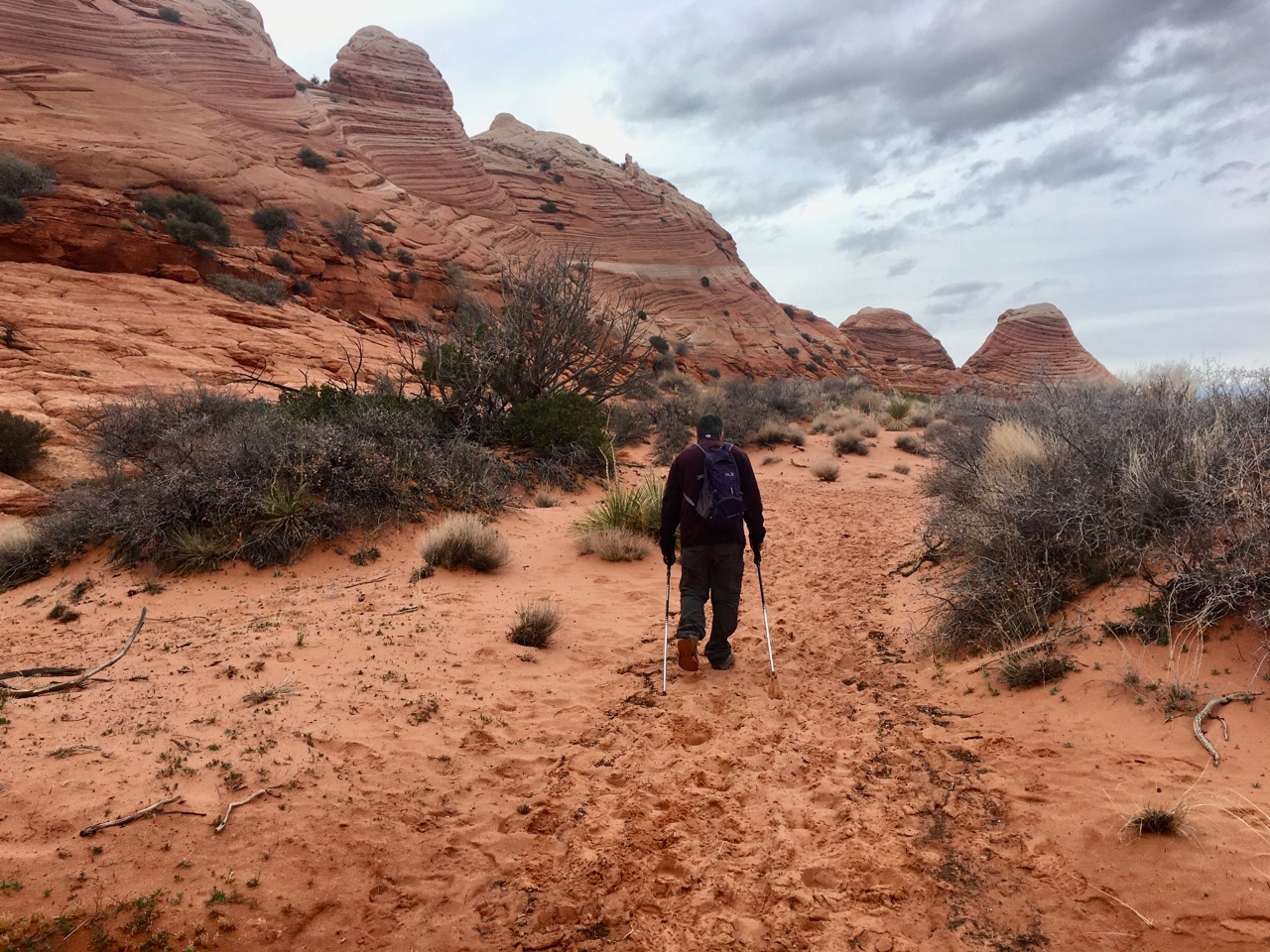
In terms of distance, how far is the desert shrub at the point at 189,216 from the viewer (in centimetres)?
1830

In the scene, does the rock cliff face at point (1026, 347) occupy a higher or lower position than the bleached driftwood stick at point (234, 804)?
higher

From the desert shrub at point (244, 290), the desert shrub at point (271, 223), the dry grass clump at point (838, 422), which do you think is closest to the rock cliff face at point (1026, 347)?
the dry grass clump at point (838, 422)

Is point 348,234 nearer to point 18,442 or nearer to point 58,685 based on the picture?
point 18,442

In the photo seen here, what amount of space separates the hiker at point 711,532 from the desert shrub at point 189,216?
65.1ft

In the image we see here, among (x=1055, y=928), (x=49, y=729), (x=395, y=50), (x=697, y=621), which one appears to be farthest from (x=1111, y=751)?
(x=395, y=50)

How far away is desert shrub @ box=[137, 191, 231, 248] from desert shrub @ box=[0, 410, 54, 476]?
40.8 feet

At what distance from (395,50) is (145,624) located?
40869 mm

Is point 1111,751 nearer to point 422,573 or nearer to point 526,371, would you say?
point 422,573

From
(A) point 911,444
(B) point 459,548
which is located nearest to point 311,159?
(A) point 911,444

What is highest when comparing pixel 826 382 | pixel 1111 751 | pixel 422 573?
pixel 826 382

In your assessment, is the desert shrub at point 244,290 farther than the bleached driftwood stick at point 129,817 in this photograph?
Yes

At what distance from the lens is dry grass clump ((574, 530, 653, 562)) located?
7453 mm

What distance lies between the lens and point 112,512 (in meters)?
6.78

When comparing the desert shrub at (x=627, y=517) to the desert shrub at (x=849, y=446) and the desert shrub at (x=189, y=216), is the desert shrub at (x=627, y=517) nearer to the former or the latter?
the desert shrub at (x=849, y=446)
